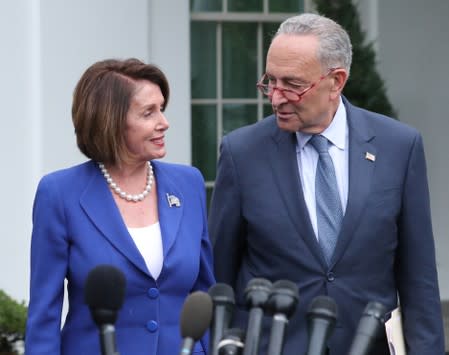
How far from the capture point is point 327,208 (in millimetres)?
4691

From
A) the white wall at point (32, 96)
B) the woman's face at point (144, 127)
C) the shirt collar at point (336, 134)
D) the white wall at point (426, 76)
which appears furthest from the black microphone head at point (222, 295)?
the white wall at point (426, 76)

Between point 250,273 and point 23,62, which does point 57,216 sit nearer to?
point 250,273

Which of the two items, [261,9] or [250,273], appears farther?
[261,9]

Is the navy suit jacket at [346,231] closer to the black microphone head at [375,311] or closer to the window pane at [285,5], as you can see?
the black microphone head at [375,311]

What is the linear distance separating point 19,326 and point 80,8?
267cm

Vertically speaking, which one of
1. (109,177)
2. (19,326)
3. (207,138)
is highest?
(109,177)

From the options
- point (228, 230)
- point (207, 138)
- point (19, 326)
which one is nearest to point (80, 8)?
point (207, 138)

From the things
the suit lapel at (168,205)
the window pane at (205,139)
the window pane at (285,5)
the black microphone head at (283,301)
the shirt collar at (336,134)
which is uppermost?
the window pane at (285,5)

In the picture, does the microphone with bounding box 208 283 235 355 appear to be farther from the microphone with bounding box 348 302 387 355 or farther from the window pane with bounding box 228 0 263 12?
the window pane with bounding box 228 0 263 12

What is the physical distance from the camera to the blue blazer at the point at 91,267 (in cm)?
438

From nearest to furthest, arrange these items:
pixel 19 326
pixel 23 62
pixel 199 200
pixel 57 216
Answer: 1. pixel 57 216
2. pixel 199 200
3. pixel 19 326
4. pixel 23 62

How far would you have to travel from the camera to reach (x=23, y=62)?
29.6 feet

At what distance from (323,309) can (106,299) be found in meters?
0.49

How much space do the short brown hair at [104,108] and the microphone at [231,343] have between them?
167 cm
